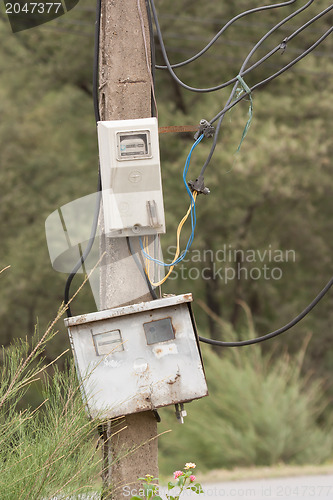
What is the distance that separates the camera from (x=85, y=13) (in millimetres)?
12102

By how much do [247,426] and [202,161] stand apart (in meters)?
4.98

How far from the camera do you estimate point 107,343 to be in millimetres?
2762

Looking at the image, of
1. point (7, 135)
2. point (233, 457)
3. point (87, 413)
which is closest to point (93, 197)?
point (87, 413)

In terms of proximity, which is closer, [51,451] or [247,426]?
[51,451]

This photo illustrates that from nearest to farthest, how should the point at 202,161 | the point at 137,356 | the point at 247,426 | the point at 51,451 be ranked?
1. the point at 51,451
2. the point at 137,356
3. the point at 247,426
4. the point at 202,161

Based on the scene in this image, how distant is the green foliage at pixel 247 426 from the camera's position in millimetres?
7965

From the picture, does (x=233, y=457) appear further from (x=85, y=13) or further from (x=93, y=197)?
(x=85, y=13)

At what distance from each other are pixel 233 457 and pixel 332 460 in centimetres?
134

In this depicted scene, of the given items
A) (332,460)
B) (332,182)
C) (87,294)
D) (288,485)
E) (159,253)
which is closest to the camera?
(159,253)

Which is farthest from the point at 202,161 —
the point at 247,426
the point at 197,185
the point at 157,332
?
the point at 157,332
